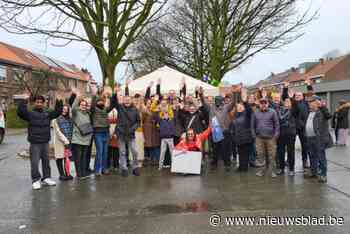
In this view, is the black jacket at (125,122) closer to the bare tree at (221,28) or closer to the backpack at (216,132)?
the backpack at (216,132)

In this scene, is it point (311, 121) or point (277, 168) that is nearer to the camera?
point (311, 121)

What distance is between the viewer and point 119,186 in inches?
266

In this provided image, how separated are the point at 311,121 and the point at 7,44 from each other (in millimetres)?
51731

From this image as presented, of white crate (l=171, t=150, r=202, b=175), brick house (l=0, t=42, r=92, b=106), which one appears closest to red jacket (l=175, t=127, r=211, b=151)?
white crate (l=171, t=150, r=202, b=175)

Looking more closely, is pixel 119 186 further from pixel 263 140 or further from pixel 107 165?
pixel 263 140

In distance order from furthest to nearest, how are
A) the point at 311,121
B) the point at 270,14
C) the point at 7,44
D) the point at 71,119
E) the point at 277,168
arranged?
the point at 7,44
the point at 270,14
the point at 277,168
the point at 71,119
the point at 311,121

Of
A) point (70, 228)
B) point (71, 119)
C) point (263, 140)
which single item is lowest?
point (70, 228)

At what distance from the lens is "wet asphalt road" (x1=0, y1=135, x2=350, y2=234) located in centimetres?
446

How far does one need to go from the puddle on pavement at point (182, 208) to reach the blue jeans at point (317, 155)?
Result: 9.18 feet

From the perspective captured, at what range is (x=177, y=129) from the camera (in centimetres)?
850

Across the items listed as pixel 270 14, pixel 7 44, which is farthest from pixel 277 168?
pixel 7 44

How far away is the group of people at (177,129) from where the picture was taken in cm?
695

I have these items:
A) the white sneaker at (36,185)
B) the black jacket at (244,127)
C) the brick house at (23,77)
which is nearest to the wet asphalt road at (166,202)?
the white sneaker at (36,185)

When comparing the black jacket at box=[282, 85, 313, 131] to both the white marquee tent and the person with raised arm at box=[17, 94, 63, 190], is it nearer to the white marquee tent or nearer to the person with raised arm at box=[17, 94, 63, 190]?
the white marquee tent
